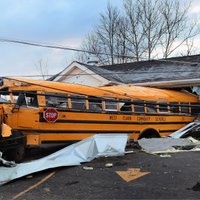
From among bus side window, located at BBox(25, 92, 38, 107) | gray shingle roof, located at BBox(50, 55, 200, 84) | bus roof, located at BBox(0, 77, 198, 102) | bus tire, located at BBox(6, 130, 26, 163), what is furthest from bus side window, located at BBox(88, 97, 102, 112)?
gray shingle roof, located at BBox(50, 55, 200, 84)

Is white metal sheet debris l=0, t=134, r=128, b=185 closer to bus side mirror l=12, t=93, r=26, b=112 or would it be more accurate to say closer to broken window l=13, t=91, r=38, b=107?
broken window l=13, t=91, r=38, b=107

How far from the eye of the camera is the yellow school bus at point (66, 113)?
37.5ft

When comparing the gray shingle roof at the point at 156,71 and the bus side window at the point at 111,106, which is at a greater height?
the gray shingle roof at the point at 156,71

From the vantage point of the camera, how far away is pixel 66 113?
12258 millimetres

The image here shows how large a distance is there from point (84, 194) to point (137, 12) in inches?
1544

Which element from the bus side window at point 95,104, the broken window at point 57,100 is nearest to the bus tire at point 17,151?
the broken window at point 57,100

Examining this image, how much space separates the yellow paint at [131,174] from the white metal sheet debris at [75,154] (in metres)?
1.39

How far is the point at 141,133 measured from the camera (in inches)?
583

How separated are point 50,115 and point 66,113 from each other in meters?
0.77

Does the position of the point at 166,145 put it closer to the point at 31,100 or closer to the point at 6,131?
the point at 31,100

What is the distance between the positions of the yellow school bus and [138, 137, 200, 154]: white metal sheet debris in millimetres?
1209

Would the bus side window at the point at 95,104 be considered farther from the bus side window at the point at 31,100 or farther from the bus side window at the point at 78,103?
the bus side window at the point at 31,100

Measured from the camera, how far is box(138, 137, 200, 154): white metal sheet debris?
12414 millimetres

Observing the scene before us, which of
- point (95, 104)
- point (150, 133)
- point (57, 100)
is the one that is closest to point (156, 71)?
point (150, 133)
